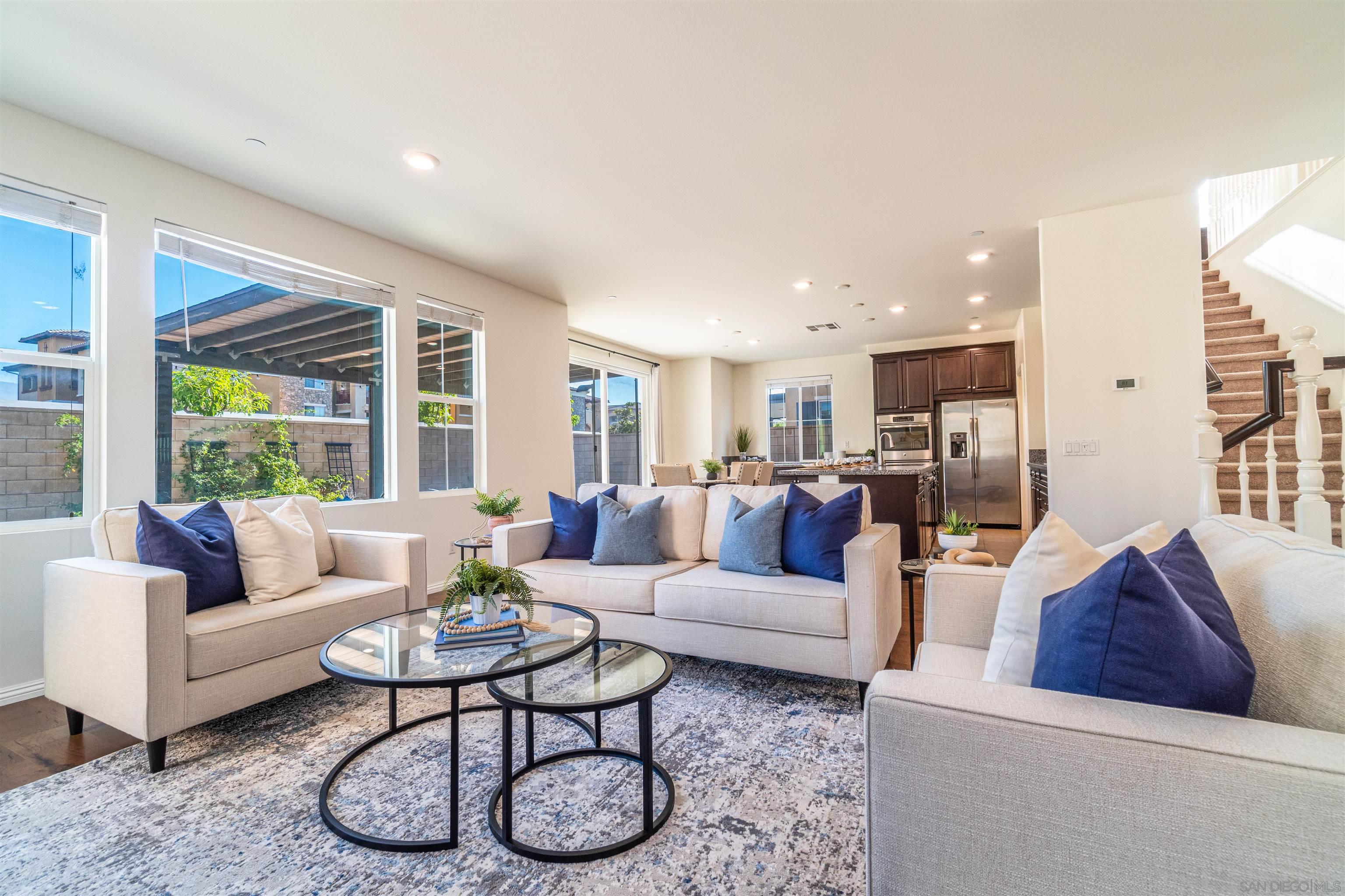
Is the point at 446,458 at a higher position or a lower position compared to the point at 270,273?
lower

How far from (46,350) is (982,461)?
330 inches

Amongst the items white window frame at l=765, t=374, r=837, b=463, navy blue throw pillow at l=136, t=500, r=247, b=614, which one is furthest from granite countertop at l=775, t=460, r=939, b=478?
navy blue throw pillow at l=136, t=500, r=247, b=614

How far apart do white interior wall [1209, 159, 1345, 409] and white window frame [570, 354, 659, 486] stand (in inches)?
221

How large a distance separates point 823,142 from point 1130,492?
2972 mm

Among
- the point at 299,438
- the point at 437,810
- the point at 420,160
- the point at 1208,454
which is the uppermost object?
the point at 420,160

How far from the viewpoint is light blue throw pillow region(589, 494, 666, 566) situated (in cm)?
310

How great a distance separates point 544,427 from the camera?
18.4 feet

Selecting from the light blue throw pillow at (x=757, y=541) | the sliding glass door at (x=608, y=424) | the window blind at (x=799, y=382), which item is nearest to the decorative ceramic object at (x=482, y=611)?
the light blue throw pillow at (x=757, y=541)

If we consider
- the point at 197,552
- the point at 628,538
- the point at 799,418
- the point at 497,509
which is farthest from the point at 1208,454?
the point at 799,418

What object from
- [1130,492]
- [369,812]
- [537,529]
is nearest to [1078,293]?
[1130,492]

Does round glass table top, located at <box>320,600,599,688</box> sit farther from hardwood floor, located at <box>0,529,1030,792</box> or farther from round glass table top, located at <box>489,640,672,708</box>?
hardwood floor, located at <box>0,529,1030,792</box>

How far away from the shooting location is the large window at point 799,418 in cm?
916

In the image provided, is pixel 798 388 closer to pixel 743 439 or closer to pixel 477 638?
pixel 743 439

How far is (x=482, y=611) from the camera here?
1.93 meters
